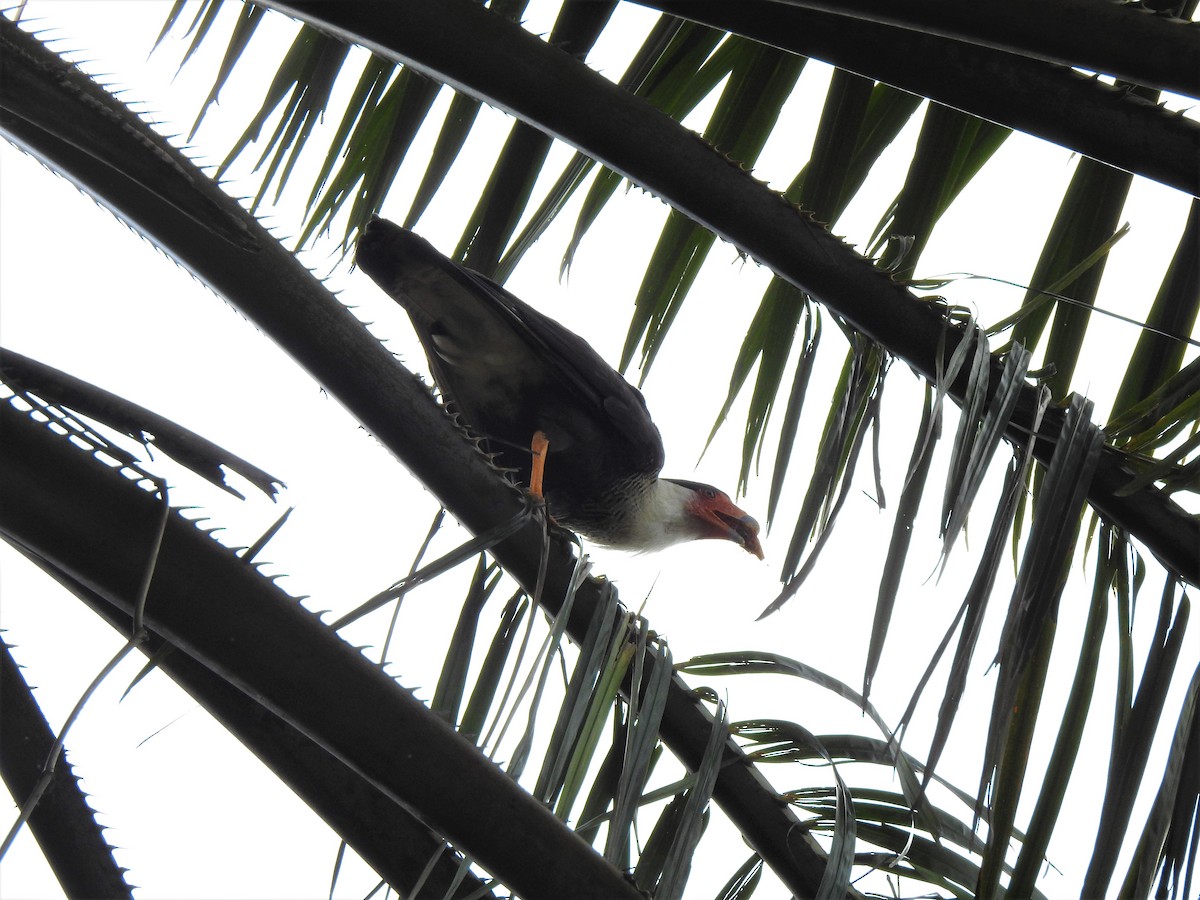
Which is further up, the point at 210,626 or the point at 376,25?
the point at 376,25

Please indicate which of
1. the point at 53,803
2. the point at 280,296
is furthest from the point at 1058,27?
the point at 53,803

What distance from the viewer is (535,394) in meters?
3.30

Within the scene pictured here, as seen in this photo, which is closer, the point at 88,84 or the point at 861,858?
the point at 88,84

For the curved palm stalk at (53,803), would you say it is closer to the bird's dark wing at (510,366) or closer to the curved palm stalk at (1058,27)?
Result: the curved palm stalk at (1058,27)

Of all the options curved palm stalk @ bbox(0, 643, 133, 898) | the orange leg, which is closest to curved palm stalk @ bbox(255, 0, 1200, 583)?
curved palm stalk @ bbox(0, 643, 133, 898)

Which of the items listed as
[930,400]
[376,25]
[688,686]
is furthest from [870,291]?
[376,25]

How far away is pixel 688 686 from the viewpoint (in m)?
1.44

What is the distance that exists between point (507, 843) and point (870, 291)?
795 mm

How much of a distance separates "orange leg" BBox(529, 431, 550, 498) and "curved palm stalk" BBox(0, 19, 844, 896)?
4.47 feet

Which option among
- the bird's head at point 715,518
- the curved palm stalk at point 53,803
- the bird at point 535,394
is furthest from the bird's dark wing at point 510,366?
the curved palm stalk at point 53,803

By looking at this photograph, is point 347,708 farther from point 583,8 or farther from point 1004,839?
point 583,8

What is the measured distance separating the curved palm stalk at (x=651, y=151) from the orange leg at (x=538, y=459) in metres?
1.43

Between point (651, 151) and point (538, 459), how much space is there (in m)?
1.72

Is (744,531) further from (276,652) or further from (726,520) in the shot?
(276,652)
